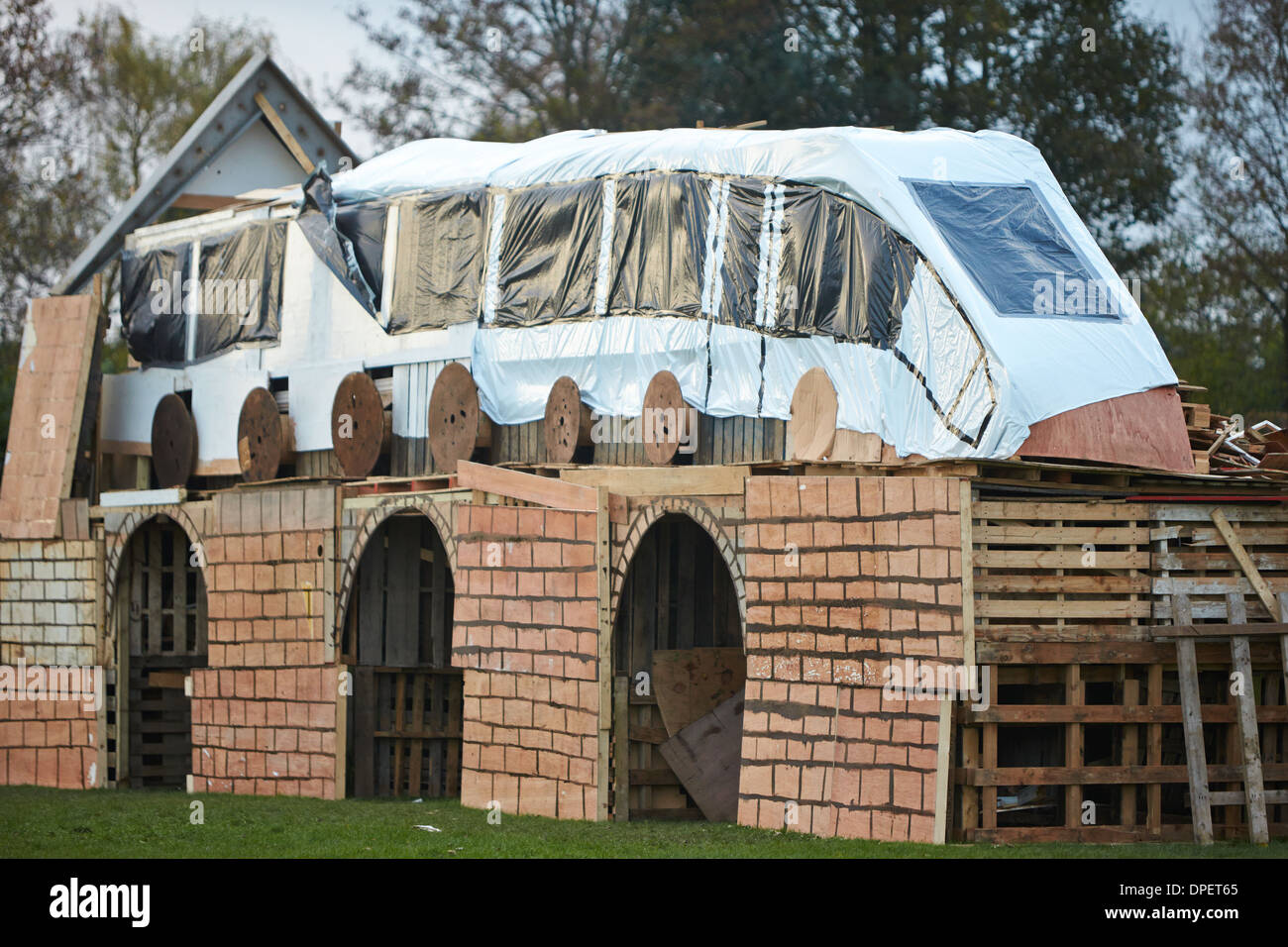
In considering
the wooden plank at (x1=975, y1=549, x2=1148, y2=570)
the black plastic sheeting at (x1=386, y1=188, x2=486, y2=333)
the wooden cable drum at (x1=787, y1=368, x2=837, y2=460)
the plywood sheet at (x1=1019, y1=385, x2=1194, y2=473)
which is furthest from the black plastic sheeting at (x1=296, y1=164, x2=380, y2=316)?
the wooden plank at (x1=975, y1=549, x2=1148, y2=570)

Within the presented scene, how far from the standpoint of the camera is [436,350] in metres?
21.8

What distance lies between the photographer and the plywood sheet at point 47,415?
23.9m

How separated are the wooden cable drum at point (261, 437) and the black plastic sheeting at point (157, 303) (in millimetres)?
2126

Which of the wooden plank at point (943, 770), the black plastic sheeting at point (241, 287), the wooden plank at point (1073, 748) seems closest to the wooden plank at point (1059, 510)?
the wooden plank at point (1073, 748)

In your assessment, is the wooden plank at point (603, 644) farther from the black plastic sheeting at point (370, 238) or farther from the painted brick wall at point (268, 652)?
the black plastic sheeting at point (370, 238)

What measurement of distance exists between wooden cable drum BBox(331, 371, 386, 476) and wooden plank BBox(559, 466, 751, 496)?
3646 millimetres

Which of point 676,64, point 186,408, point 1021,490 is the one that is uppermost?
point 676,64

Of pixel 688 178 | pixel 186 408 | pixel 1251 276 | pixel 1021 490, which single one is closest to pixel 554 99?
pixel 1251 276

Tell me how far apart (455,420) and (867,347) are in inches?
213

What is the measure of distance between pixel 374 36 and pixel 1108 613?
31433mm

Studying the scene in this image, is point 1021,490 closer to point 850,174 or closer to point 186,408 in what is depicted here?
point 850,174

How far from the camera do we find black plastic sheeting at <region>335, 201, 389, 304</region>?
22438 millimetres

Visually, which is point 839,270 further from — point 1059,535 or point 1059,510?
point 1059,535

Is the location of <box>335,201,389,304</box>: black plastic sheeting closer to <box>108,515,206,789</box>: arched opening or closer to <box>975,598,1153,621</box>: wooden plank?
<box>108,515,206,789</box>: arched opening
